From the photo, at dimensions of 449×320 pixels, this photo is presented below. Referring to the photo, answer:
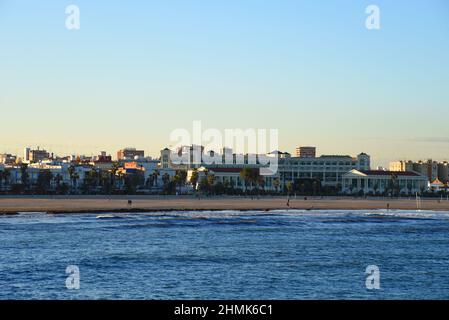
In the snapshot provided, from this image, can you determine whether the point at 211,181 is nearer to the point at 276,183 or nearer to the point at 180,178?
the point at 180,178

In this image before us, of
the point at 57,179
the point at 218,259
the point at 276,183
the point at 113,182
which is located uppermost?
the point at 57,179

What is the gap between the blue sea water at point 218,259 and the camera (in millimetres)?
36438

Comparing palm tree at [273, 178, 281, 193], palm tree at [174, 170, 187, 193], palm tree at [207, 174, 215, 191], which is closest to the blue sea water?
palm tree at [207, 174, 215, 191]

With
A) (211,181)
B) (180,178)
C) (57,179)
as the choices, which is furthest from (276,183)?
(57,179)

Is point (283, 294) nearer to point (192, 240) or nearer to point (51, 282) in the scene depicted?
point (51, 282)

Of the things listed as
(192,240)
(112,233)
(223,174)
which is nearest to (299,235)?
(192,240)

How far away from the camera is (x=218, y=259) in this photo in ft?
156

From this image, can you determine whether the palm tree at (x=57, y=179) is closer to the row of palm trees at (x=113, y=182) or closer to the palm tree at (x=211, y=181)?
the row of palm trees at (x=113, y=182)

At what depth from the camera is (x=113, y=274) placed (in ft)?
134

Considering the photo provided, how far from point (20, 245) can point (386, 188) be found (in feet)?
502

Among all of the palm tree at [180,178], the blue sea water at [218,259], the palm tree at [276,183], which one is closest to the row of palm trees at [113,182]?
the palm tree at [180,178]

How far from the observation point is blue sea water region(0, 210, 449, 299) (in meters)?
36.4
